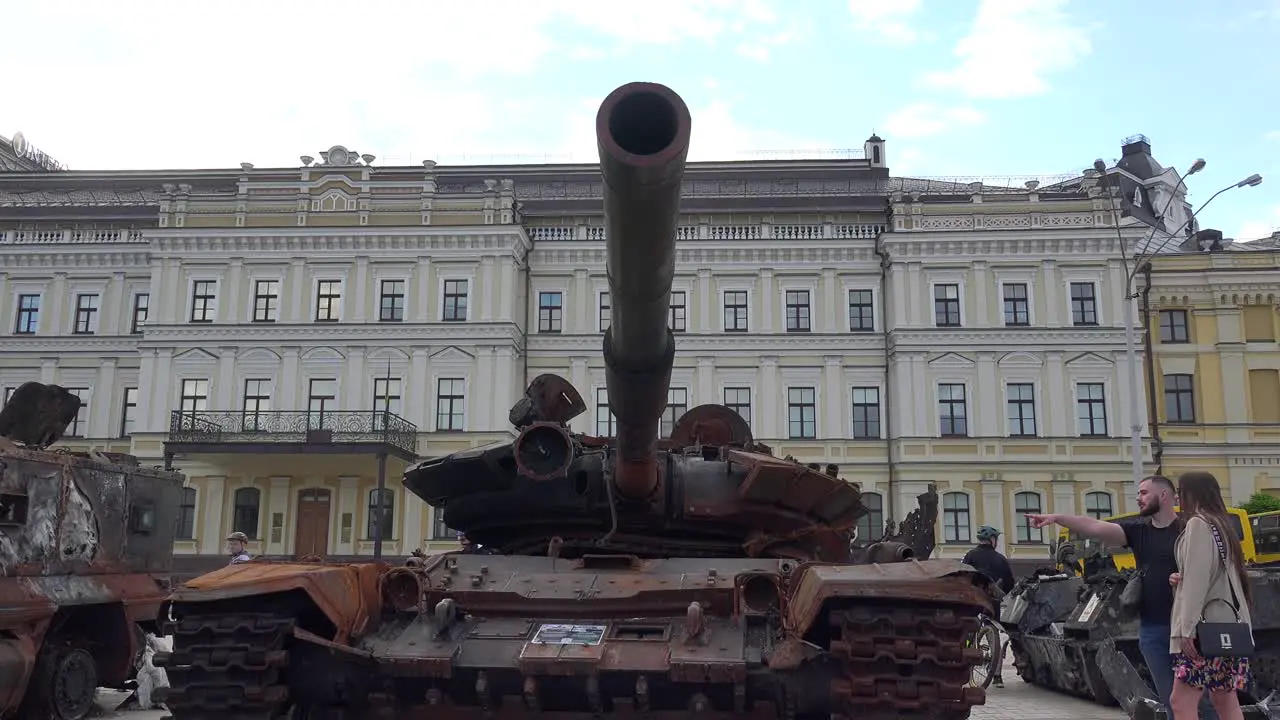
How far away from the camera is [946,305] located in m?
33.6

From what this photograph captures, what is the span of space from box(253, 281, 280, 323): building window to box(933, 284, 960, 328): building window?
19595 millimetres

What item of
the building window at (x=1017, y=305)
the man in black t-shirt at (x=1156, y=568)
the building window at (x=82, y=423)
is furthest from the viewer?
the building window at (x=82, y=423)

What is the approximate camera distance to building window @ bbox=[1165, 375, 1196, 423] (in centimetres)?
3422

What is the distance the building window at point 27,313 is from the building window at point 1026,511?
1204 inches

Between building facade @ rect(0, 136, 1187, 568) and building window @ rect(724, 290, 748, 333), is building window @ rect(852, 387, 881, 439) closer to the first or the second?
building facade @ rect(0, 136, 1187, 568)

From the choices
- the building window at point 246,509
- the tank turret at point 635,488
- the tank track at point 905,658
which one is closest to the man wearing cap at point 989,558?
the tank turret at point 635,488

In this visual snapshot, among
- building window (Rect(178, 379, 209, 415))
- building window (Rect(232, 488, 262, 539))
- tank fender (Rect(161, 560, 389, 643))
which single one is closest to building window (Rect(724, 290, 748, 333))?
building window (Rect(232, 488, 262, 539))

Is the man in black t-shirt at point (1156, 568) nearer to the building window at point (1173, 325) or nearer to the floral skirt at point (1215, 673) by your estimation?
the floral skirt at point (1215, 673)

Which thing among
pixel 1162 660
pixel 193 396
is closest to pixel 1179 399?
pixel 193 396

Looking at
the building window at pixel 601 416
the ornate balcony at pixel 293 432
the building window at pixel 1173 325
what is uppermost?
the building window at pixel 1173 325

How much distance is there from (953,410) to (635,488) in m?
27.6

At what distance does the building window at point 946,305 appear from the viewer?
3341 centimetres

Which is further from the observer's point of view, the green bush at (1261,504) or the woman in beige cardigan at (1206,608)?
the green bush at (1261,504)

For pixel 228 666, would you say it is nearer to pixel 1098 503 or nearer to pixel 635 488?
pixel 635 488
